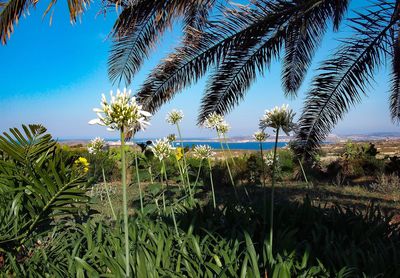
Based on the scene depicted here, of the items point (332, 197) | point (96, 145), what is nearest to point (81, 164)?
point (96, 145)

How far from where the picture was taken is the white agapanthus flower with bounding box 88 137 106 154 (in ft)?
11.2

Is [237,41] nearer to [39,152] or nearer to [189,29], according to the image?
[189,29]

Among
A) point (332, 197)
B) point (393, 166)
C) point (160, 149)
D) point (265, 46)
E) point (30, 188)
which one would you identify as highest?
point (265, 46)

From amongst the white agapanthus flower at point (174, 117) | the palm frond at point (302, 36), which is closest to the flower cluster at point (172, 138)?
the white agapanthus flower at point (174, 117)

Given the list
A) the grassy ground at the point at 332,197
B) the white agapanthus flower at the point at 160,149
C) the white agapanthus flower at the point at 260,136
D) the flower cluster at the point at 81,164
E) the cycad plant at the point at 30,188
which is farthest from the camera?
the grassy ground at the point at 332,197

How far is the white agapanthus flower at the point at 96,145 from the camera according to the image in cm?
342

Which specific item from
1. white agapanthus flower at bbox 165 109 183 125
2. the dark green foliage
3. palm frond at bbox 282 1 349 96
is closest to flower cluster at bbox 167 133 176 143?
white agapanthus flower at bbox 165 109 183 125

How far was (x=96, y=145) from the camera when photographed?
11.4 feet

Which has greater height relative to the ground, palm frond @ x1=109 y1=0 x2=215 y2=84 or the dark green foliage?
palm frond @ x1=109 y1=0 x2=215 y2=84

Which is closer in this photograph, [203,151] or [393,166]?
[203,151]

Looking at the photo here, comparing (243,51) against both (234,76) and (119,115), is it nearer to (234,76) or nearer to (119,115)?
(234,76)

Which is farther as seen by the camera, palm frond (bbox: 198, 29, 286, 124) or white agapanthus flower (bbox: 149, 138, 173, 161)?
palm frond (bbox: 198, 29, 286, 124)

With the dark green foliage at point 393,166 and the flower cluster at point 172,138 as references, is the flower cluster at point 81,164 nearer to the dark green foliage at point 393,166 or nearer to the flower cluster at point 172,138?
the flower cluster at point 172,138

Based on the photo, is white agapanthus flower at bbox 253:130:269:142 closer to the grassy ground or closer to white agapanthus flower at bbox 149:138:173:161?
white agapanthus flower at bbox 149:138:173:161
